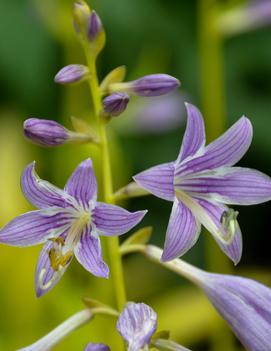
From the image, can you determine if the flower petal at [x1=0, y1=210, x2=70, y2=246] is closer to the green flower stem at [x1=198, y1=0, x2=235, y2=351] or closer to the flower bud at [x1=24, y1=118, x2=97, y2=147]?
the flower bud at [x1=24, y1=118, x2=97, y2=147]

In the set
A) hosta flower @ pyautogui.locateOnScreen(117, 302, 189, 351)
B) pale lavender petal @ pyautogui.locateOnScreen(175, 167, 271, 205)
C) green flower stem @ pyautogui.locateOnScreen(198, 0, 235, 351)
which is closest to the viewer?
hosta flower @ pyautogui.locateOnScreen(117, 302, 189, 351)

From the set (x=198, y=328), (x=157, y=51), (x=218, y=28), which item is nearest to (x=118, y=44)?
(x=157, y=51)

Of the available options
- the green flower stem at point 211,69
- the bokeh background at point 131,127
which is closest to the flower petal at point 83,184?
the bokeh background at point 131,127

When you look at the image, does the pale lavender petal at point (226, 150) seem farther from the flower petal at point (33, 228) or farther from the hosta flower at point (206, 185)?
the flower petal at point (33, 228)

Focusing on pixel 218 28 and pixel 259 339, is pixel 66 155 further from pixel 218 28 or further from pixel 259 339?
pixel 259 339

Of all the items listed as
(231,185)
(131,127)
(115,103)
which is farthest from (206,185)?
(131,127)

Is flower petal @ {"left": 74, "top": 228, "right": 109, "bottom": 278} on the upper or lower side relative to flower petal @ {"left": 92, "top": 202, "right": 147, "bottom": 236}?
lower

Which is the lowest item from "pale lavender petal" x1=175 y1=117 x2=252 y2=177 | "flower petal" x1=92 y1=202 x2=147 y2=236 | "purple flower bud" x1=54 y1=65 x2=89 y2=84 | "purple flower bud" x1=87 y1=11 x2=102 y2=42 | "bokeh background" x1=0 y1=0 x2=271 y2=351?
"bokeh background" x1=0 y1=0 x2=271 y2=351

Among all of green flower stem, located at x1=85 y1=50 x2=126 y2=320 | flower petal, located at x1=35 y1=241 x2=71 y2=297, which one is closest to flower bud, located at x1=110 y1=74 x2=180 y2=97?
green flower stem, located at x1=85 y1=50 x2=126 y2=320
